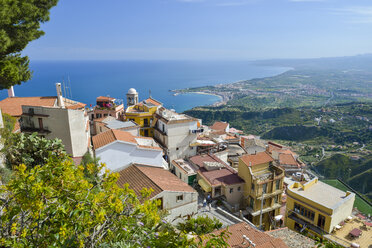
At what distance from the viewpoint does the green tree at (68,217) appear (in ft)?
16.3

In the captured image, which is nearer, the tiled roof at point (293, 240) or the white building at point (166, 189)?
the tiled roof at point (293, 240)

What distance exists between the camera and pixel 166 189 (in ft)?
52.6

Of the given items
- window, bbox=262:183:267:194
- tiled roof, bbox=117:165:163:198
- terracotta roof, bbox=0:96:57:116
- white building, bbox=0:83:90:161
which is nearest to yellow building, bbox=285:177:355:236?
window, bbox=262:183:267:194

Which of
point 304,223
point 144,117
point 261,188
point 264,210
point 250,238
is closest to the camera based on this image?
point 250,238

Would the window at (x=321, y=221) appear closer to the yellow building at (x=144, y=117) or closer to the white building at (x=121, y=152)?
the white building at (x=121, y=152)

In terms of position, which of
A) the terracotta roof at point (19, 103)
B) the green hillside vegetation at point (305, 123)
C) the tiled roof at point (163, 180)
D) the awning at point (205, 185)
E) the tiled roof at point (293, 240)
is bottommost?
the green hillside vegetation at point (305, 123)

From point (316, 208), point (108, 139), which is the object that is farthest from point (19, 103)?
point (316, 208)

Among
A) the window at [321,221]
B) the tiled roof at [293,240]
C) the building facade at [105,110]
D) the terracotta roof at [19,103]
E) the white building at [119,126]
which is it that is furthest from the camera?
the building facade at [105,110]

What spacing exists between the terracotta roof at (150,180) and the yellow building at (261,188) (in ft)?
23.0

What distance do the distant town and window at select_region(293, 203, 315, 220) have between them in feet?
0.26

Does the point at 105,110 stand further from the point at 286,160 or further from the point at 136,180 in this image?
the point at 286,160

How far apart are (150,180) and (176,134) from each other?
1142cm

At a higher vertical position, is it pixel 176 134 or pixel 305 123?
pixel 176 134

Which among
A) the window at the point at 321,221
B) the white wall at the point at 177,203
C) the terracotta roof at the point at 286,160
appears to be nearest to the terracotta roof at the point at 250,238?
the white wall at the point at 177,203
